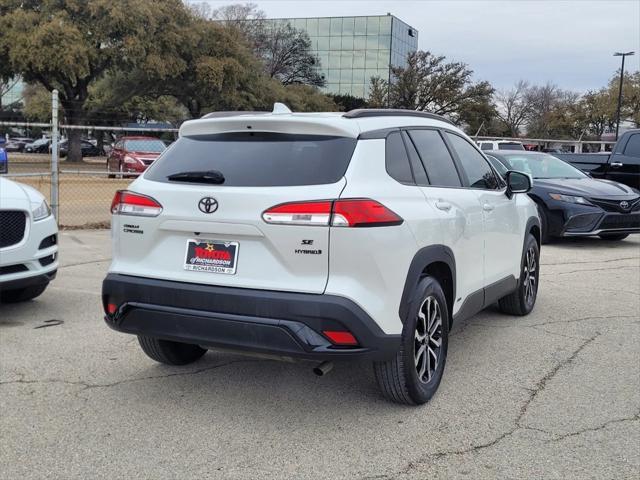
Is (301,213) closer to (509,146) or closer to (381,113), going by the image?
(381,113)

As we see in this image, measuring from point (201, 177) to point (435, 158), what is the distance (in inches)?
65.0

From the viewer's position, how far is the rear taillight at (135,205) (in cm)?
380

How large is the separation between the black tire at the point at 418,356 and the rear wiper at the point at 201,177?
4.21ft

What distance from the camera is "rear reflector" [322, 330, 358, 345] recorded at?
336 cm

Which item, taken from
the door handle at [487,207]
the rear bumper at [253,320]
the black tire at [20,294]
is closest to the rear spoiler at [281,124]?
the rear bumper at [253,320]

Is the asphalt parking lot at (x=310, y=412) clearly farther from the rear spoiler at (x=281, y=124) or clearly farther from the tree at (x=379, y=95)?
the tree at (x=379, y=95)

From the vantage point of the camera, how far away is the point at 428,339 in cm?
406

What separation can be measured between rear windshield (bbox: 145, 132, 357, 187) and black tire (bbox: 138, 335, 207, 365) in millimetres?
1175

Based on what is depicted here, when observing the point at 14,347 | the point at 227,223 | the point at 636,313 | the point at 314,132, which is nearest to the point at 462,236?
the point at 314,132

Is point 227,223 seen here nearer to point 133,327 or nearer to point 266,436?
point 133,327

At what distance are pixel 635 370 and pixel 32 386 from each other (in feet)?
13.5

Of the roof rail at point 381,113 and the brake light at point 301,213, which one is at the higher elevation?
the roof rail at point 381,113

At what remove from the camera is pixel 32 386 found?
426 cm

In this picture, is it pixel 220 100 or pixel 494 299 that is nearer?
pixel 494 299
